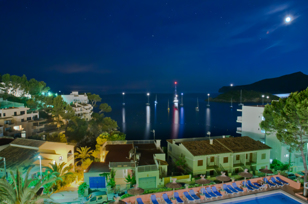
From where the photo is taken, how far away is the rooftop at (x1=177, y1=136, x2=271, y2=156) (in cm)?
2270

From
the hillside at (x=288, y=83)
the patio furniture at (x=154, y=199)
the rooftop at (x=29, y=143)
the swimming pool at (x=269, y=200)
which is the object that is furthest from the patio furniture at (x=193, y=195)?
the hillside at (x=288, y=83)

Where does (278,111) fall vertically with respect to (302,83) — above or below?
below

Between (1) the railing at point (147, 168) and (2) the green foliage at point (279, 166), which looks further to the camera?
(2) the green foliage at point (279, 166)

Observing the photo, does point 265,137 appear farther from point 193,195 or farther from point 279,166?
point 193,195

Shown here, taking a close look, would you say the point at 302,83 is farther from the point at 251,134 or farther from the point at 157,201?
the point at 157,201

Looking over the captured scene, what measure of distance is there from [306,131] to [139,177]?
49.9ft

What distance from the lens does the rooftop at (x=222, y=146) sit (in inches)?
894

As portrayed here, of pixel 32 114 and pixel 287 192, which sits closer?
pixel 287 192

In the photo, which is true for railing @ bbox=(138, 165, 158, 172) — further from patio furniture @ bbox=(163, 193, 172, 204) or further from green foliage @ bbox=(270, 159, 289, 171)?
green foliage @ bbox=(270, 159, 289, 171)

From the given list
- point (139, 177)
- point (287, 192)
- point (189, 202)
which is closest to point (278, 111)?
point (287, 192)

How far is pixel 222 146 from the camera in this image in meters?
24.0

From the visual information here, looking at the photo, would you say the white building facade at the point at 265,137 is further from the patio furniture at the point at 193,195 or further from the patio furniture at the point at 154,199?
the patio furniture at the point at 154,199

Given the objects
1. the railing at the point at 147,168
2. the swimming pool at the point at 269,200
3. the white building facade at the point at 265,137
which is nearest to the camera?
the swimming pool at the point at 269,200

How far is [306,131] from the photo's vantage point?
17.7m
